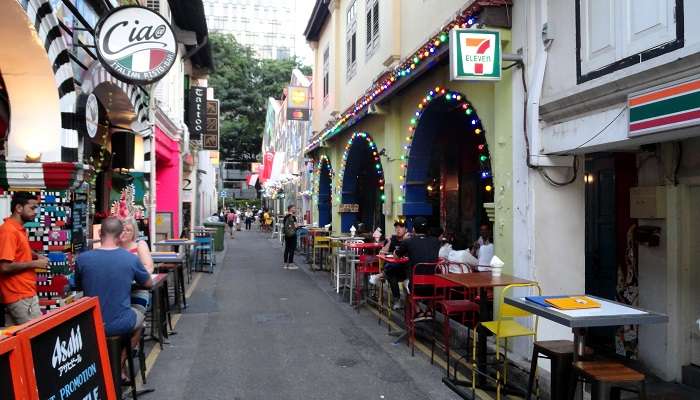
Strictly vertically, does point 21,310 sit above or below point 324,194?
below

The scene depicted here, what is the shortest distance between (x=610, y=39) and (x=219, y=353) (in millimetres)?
5907

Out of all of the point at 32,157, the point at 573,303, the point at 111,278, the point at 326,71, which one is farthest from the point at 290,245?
the point at 573,303

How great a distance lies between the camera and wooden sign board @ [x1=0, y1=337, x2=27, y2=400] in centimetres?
252

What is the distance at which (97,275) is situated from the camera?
4.67 metres

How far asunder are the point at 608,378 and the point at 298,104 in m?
18.6

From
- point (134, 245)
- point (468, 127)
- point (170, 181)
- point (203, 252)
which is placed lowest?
point (203, 252)

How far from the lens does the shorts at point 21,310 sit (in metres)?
5.44

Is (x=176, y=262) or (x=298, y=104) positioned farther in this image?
(x=298, y=104)

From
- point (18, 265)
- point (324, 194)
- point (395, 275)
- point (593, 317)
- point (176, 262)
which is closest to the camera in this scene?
point (593, 317)

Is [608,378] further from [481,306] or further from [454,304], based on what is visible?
[454,304]

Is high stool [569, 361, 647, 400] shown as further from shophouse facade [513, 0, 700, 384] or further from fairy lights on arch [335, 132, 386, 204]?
fairy lights on arch [335, 132, 386, 204]

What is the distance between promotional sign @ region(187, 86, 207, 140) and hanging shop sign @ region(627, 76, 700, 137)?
18.4 metres

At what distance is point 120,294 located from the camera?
4.73 metres

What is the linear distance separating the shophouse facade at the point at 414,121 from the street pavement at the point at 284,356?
2.07 metres
